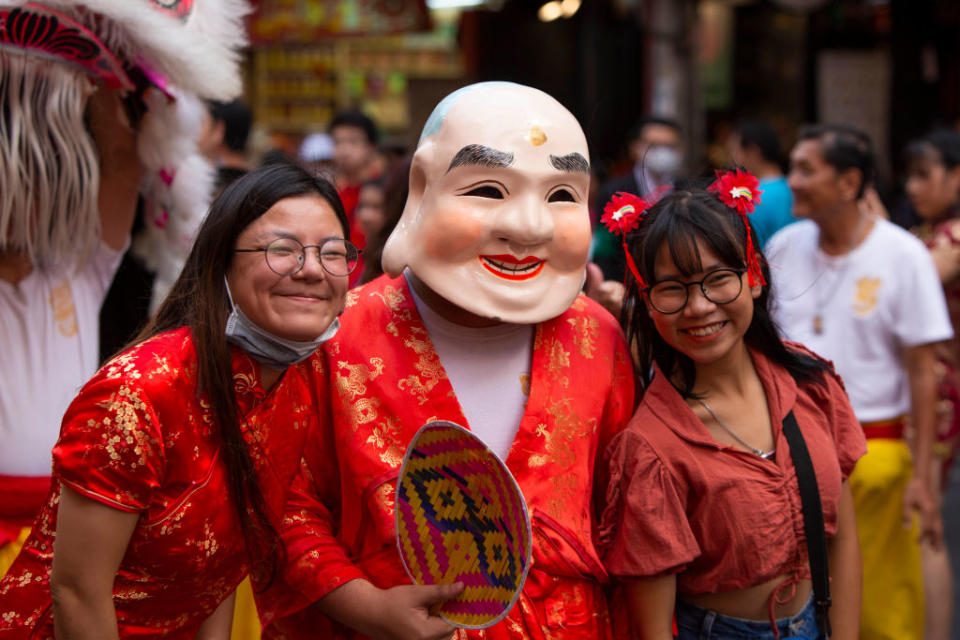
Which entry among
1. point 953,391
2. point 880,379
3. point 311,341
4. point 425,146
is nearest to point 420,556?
point 311,341

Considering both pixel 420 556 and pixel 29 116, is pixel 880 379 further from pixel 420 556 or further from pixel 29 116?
pixel 29 116

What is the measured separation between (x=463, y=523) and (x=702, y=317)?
69cm

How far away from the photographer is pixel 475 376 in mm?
2203

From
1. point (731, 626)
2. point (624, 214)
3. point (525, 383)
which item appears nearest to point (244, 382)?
point (525, 383)

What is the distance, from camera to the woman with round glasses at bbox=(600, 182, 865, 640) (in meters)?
2.12

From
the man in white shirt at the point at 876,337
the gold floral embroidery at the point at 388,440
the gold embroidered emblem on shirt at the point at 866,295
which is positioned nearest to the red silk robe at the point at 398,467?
the gold floral embroidery at the point at 388,440

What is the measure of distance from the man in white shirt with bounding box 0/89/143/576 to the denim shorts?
4.64 ft

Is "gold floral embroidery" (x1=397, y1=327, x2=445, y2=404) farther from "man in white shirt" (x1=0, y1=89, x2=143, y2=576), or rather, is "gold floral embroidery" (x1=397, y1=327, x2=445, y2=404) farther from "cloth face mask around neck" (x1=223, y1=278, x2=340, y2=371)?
"man in white shirt" (x1=0, y1=89, x2=143, y2=576)

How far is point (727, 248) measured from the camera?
221 centimetres

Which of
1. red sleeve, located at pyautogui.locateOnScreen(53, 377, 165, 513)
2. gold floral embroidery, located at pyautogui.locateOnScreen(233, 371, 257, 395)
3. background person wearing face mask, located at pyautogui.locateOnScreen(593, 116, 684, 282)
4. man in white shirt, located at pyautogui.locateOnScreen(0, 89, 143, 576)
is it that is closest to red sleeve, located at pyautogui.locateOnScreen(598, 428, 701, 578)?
gold floral embroidery, located at pyautogui.locateOnScreen(233, 371, 257, 395)

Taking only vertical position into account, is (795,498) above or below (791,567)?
above

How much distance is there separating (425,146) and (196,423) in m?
0.71

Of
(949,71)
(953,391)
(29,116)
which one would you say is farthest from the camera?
(949,71)

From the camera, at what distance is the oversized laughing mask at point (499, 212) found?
2.07 m
